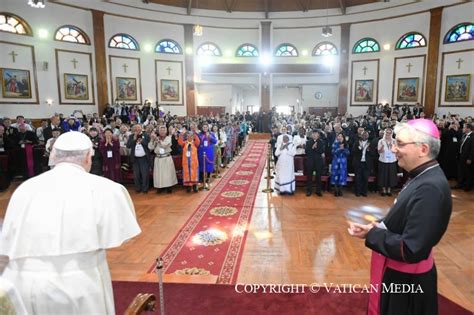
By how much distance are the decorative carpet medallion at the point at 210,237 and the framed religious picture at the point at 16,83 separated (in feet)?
49.3

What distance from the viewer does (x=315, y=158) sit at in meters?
7.96

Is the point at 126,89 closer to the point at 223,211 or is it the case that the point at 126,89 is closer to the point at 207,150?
the point at 207,150

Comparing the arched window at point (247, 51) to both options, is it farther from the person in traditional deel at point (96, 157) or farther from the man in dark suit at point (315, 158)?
the man in dark suit at point (315, 158)

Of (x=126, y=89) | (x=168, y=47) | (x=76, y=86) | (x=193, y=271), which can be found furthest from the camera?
(x=168, y=47)

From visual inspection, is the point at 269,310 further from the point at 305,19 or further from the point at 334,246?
the point at 305,19

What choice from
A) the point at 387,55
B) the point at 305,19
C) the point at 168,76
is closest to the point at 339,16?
the point at 305,19

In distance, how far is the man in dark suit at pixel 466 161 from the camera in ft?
26.5

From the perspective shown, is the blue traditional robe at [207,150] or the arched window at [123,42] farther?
the arched window at [123,42]

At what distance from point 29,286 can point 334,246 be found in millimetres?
4155

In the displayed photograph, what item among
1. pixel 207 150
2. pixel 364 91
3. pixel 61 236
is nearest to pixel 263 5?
pixel 364 91

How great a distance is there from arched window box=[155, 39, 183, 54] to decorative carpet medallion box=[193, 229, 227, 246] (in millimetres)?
18918

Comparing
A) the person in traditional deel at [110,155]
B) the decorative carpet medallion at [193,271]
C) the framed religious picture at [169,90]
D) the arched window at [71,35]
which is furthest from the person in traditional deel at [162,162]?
the framed religious picture at [169,90]

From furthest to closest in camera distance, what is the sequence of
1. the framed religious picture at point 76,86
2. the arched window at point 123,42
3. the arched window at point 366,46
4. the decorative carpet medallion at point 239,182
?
the arched window at point 366,46 < the arched window at point 123,42 < the framed religious picture at point 76,86 < the decorative carpet medallion at point 239,182

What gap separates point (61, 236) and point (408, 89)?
2241cm
